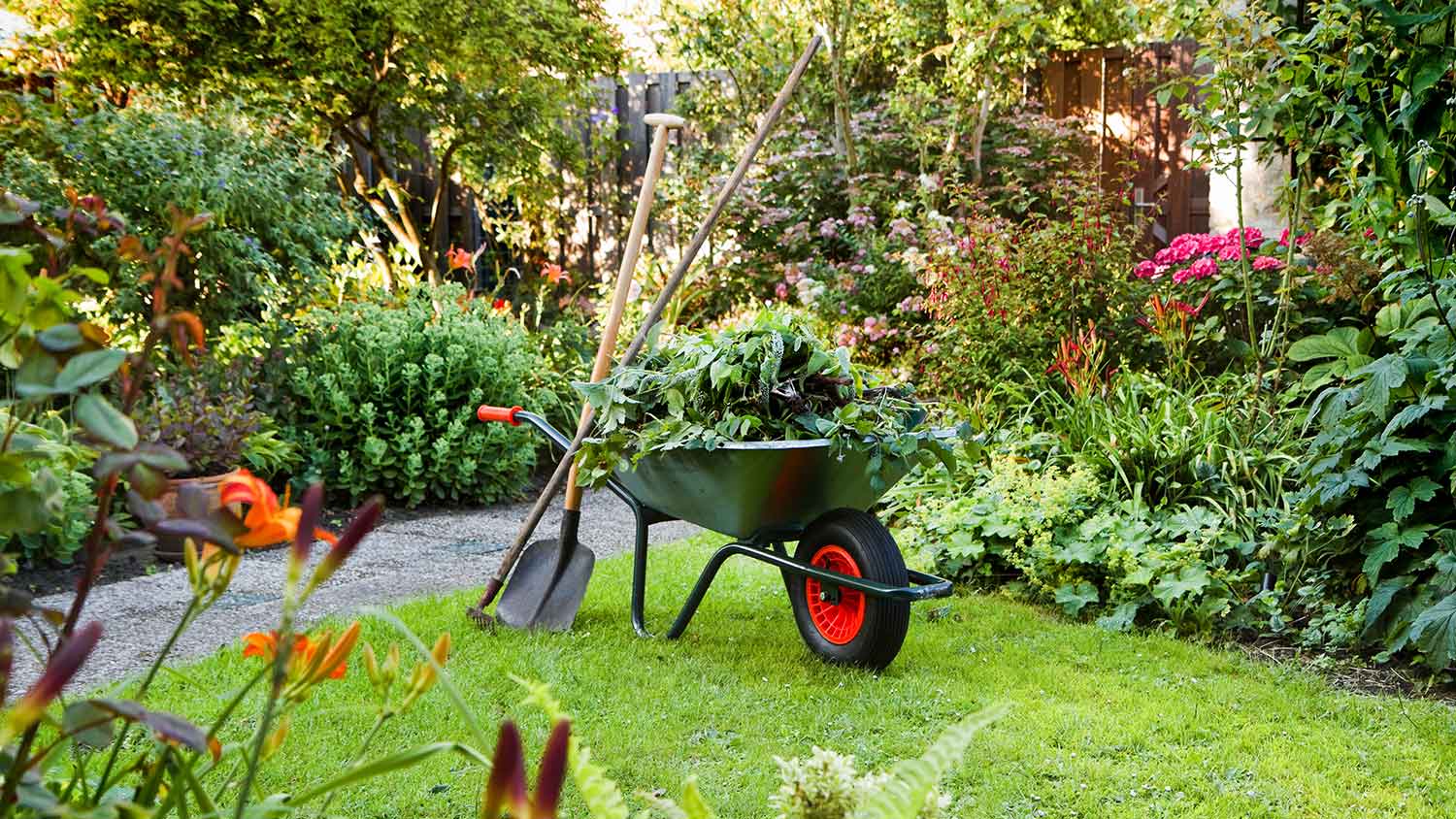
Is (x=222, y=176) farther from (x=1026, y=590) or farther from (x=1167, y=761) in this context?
(x=1167, y=761)

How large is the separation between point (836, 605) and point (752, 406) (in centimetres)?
55

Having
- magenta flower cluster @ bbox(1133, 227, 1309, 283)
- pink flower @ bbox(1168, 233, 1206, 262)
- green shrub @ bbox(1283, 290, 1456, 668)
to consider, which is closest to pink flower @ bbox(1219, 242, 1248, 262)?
magenta flower cluster @ bbox(1133, 227, 1309, 283)

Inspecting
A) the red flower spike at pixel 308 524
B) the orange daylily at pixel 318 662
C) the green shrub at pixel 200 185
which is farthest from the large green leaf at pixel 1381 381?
the green shrub at pixel 200 185

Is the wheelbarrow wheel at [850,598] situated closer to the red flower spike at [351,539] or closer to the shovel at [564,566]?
the shovel at [564,566]

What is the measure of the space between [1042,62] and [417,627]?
573 cm

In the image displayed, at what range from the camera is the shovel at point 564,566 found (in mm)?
3025

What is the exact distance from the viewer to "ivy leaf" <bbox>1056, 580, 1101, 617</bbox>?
3.24 metres

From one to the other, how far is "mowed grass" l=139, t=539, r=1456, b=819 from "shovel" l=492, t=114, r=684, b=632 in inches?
3.2

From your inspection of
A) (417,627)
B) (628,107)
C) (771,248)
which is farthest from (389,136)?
(417,627)

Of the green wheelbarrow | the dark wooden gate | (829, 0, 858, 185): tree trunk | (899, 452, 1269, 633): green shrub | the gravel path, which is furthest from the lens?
the dark wooden gate

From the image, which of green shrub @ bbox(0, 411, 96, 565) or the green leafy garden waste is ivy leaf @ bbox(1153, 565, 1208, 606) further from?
green shrub @ bbox(0, 411, 96, 565)

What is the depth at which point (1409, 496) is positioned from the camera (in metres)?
2.75

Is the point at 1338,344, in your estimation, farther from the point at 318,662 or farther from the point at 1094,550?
the point at 318,662

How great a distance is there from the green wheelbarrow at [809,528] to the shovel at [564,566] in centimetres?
17
